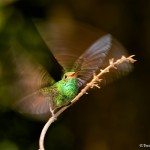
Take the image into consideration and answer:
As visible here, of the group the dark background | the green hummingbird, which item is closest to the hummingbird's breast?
the green hummingbird

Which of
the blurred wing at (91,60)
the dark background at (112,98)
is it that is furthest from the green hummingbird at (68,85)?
the dark background at (112,98)

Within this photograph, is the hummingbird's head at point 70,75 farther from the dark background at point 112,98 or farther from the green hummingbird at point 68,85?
the dark background at point 112,98

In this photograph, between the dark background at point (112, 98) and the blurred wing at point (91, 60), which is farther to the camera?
the dark background at point (112, 98)

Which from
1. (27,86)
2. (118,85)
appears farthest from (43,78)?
(118,85)

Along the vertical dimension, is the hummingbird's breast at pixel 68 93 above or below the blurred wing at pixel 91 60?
below

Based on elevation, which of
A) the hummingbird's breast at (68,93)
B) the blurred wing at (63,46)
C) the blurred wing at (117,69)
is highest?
the blurred wing at (63,46)

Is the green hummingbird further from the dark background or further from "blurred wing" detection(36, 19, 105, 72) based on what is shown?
the dark background

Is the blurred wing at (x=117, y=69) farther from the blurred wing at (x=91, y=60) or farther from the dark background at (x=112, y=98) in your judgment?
the dark background at (x=112, y=98)

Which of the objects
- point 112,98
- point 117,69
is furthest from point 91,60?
point 112,98
